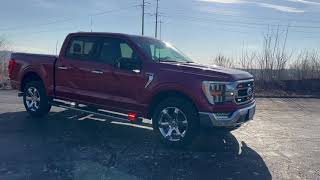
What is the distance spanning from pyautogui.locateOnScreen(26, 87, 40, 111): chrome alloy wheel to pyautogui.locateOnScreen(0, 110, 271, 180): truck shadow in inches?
27.3

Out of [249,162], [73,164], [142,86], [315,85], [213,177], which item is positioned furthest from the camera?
[315,85]

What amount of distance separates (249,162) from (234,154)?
1.64 feet

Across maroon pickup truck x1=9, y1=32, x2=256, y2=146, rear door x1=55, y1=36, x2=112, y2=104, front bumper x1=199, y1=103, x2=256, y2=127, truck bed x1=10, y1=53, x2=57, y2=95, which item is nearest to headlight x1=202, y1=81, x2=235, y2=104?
maroon pickup truck x1=9, y1=32, x2=256, y2=146

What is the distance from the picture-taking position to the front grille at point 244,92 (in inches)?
268

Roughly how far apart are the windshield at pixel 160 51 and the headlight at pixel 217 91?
1.30m

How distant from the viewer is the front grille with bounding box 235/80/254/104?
6812 mm

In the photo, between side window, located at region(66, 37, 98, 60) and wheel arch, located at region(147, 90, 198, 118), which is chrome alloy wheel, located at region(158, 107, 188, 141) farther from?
side window, located at region(66, 37, 98, 60)

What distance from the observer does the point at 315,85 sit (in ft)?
59.4

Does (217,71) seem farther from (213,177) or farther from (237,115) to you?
(213,177)

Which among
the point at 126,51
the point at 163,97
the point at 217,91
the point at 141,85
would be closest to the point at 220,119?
the point at 217,91

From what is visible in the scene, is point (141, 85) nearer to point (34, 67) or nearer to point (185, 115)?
point (185, 115)

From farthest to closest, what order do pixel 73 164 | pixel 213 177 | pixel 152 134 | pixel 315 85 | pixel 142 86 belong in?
pixel 315 85
pixel 152 134
pixel 142 86
pixel 73 164
pixel 213 177

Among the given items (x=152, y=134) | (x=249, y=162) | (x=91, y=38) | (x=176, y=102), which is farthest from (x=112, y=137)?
(x=249, y=162)

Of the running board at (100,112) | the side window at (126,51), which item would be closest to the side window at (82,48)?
the side window at (126,51)
